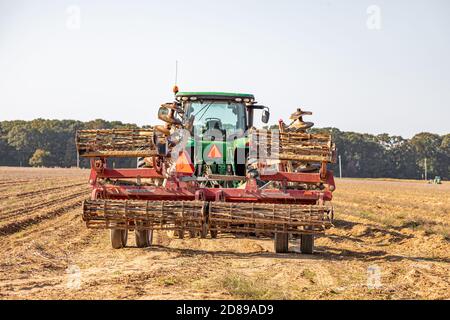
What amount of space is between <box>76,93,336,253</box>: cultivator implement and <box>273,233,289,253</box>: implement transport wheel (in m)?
0.01

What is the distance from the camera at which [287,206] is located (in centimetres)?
902

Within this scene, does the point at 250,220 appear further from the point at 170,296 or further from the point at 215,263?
the point at 170,296

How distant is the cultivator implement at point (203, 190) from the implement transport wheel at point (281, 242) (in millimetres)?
15

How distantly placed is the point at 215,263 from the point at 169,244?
2.62 metres

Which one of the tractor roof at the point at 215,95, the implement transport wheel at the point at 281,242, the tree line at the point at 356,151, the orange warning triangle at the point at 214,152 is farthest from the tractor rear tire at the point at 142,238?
the tree line at the point at 356,151

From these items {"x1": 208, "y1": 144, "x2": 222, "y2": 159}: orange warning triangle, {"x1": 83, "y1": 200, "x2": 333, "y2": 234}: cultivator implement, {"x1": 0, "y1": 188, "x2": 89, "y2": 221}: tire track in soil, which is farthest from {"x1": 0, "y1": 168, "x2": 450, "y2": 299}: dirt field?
{"x1": 208, "y1": 144, "x2": 222, "y2": 159}: orange warning triangle

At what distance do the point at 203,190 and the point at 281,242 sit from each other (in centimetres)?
140

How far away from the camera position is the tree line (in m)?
88.4

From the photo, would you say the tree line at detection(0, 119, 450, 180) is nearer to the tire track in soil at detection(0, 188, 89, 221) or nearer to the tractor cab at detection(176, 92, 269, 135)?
the tire track in soil at detection(0, 188, 89, 221)

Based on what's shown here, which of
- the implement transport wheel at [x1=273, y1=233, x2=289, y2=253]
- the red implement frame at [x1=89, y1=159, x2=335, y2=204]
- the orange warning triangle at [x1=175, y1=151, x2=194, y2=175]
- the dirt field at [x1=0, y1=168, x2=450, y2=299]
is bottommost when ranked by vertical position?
the dirt field at [x1=0, y1=168, x2=450, y2=299]

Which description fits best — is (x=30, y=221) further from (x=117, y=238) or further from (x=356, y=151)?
(x=356, y=151)

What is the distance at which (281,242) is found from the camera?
9859 millimetres

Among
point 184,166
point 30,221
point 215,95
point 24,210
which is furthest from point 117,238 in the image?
point 24,210

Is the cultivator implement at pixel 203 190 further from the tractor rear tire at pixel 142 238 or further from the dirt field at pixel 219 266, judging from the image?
the dirt field at pixel 219 266
